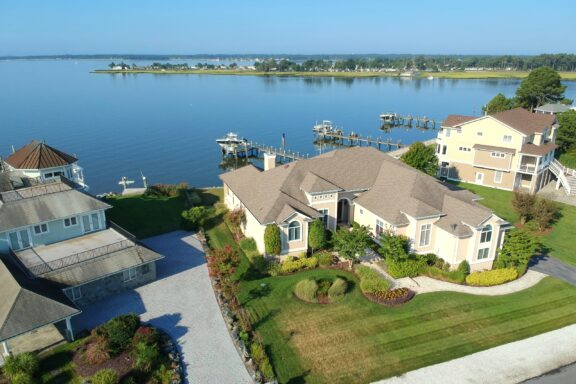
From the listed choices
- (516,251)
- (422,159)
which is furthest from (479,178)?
(516,251)

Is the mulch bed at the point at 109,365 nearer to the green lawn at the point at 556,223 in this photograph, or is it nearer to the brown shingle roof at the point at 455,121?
the green lawn at the point at 556,223

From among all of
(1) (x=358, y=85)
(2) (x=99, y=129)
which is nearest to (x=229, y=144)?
(2) (x=99, y=129)

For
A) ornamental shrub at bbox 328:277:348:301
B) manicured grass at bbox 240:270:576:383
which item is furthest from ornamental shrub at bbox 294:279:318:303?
ornamental shrub at bbox 328:277:348:301

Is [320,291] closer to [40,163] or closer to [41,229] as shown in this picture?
[41,229]

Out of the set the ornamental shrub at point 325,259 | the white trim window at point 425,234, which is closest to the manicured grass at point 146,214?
the ornamental shrub at point 325,259

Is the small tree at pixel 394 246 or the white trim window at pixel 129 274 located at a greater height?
the small tree at pixel 394 246

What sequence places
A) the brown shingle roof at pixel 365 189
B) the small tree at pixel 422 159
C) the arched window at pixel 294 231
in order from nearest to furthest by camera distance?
the brown shingle roof at pixel 365 189
the arched window at pixel 294 231
the small tree at pixel 422 159

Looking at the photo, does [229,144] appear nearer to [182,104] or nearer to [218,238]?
[218,238]
